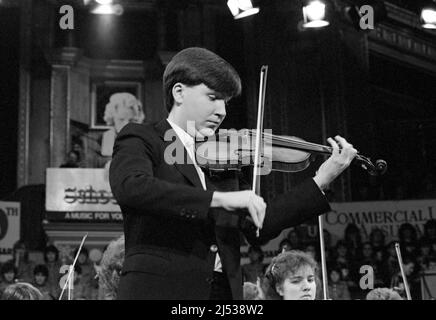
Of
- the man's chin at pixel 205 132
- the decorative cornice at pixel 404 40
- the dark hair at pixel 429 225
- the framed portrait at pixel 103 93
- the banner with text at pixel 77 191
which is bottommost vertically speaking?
the man's chin at pixel 205 132

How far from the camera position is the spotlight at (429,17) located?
754cm

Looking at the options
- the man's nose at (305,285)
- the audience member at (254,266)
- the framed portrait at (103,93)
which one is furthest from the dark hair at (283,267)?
the framed portrait at (103,93)

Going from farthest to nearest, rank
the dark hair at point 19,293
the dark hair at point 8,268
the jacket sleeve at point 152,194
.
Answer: the dark hair at point 8,268, the dark hair at point 19,293, the jacket sleeve at point 152,194

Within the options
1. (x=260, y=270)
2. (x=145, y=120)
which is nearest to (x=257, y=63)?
(x=145, y=120)

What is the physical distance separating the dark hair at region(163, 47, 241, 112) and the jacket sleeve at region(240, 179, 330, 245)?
13.0 inches

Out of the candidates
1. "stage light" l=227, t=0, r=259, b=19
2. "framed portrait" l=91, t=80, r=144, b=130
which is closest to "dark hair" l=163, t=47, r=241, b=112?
"stage light" l=227, t=0, r=259, b=19

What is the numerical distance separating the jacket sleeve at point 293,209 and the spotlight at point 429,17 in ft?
19.5

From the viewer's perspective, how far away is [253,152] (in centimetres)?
222

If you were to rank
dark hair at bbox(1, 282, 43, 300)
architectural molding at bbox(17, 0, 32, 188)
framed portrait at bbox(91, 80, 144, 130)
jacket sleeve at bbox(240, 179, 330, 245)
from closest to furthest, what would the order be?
jacket sleeve at bbox(240, 179, 330, 245) → dark hair at bbox(1, 282, 43, 300) → architectural molding at bbox(17, 0, 32, 188) → framed portrait at bbox(91, 80, 144, 130)

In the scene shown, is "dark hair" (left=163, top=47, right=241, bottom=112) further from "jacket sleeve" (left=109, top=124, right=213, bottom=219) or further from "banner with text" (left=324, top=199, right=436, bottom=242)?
"banner with text" (left=324, top=199, right=436, bottom=242)

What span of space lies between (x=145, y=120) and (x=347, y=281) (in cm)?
393

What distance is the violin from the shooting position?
212cm

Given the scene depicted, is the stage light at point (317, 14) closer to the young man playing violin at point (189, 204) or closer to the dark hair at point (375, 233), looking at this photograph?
the dark hair at point (375, 233)
